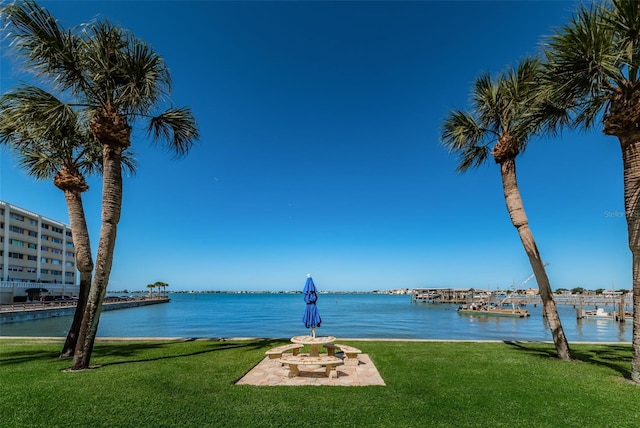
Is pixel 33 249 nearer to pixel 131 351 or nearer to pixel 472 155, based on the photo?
pixel 131 351

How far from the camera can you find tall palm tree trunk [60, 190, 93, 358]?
9.47 meters

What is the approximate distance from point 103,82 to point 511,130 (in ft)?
37.9

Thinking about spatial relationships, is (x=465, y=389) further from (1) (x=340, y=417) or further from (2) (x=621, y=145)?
(2) (x=621, y=145)

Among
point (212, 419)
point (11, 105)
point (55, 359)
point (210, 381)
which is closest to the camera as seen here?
point (212, 419)

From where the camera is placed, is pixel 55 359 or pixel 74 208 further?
pixel 74 208

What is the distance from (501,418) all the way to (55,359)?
10903mm

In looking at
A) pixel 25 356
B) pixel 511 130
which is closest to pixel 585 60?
pixel 511 130

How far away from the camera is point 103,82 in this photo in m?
8.58

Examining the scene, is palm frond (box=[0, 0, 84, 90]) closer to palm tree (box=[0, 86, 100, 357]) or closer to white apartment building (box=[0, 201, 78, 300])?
palm tree (box=[0, 86, 100, 357])

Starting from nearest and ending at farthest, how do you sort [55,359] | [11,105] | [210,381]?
1. [210,381]
2. [11,105]
3. [55,359]

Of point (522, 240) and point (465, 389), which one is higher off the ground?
point (522, 240)

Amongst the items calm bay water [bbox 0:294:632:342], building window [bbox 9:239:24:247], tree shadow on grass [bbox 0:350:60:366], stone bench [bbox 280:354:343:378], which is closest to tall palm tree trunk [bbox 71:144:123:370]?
tree shadow on grass [bbox 0:350:60:366]

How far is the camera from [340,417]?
5.20 m

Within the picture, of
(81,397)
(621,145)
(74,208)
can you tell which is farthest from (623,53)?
(74,208)
